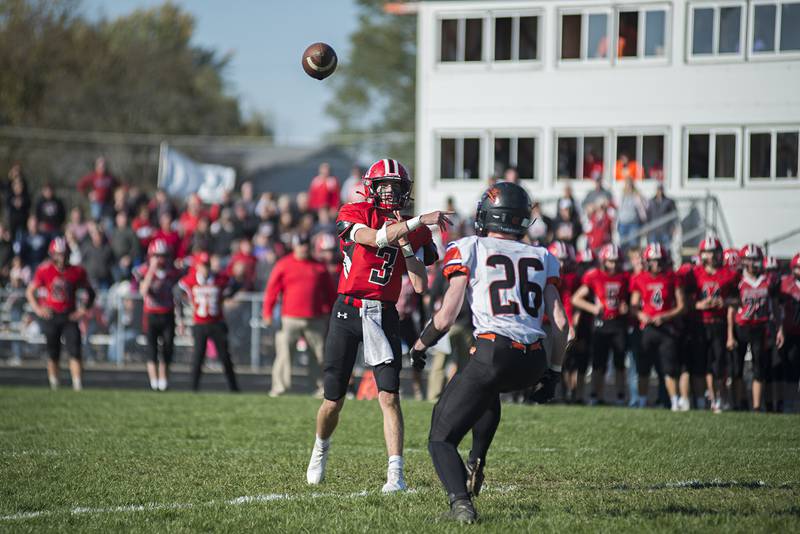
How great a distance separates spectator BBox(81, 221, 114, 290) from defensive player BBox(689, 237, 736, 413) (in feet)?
39.9

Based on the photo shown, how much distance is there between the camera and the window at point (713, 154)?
25.4 meters

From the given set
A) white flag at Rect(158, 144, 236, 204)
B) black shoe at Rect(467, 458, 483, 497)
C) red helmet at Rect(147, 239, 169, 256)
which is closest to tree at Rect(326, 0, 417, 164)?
white flag at Rect(158, 144, 236, 204)

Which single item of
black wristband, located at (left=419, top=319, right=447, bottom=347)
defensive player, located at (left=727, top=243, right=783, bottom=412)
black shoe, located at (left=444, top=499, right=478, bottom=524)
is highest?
black wristband, located at (left=419, top=319, right=447, bottom=347)

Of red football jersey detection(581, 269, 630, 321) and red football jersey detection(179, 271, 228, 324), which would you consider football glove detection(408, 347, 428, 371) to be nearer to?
red football jersey detection(581, 269, 630, 321)

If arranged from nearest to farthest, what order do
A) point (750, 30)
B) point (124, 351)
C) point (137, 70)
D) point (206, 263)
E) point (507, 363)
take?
point (507, 363)
point (206, 263)
point (124, 351)
point (750, 30)
point (137, 70)

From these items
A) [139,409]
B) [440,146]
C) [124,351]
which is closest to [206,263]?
[139,409]

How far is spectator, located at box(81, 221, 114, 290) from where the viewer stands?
21.7 meters

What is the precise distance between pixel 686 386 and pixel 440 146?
14724mm

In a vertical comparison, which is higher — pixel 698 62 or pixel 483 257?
pixel 698 62

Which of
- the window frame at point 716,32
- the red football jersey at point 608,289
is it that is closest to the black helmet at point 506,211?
the red football jersey at point 608,289

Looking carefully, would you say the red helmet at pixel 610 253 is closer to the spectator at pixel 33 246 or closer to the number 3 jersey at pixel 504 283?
the number 3 jersey at pixel 504 283

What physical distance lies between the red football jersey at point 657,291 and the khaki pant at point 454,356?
92.2 inches

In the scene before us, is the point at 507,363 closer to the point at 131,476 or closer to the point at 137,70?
the point at 131,476

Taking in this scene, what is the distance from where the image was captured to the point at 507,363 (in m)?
6.17
